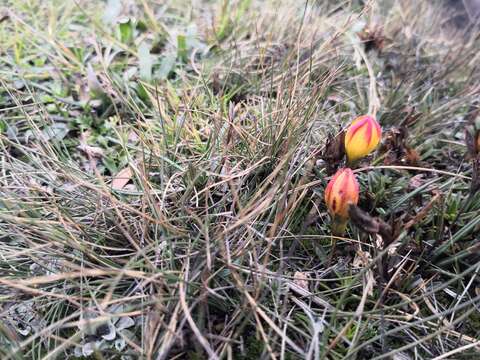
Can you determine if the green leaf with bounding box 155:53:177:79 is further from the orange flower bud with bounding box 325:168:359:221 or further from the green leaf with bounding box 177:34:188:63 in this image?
the orange flower bud with bounding box 325:168:359:221

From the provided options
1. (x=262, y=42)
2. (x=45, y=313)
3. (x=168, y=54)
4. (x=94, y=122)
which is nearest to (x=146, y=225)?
(x=45, y=313)

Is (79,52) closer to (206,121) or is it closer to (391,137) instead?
(206,121)

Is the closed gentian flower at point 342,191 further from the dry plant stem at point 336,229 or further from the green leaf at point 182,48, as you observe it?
the green leaf at point 182,48

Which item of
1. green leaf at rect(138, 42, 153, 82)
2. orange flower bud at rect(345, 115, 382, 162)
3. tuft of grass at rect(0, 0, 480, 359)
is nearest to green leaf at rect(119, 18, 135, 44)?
tuft of grass at rect(0, 0, 480, 359)

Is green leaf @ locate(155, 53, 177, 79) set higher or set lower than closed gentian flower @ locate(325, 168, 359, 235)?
lower

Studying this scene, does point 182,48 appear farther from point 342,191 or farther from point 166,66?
point 342,191

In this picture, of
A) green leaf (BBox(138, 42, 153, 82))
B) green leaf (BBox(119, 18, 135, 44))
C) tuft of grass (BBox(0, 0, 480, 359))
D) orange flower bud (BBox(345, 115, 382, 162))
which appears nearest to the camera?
tuft of grass (BBox(0, 0, 480, 359))

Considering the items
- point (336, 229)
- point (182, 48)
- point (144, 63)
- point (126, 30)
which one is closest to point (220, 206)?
point (336, 229)
